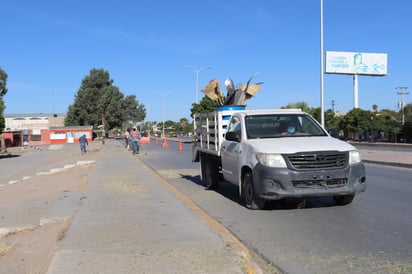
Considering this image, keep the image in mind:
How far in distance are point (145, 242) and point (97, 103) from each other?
10573 cm

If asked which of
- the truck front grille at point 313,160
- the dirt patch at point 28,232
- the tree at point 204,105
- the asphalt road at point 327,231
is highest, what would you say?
the tree at point 204,105

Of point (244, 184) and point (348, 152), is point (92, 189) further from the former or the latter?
point (348, 152)

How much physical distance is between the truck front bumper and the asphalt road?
42 cm

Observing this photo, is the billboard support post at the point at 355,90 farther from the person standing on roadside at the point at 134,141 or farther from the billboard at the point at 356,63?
the person standing on roadside at the point at 134,141

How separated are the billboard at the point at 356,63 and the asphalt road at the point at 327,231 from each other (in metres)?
53.7

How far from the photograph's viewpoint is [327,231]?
7.07 m

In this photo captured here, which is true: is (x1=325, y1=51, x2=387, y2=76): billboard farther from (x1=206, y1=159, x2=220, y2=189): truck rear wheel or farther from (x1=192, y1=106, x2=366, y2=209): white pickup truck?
(x1=192, y1=106, x2=366, y2=209): white pickup truck

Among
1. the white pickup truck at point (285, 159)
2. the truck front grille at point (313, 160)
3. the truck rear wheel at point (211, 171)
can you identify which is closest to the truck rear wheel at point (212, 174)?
the truck rear wheel at point (211, 171)

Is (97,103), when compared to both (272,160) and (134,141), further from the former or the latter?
(272,160)

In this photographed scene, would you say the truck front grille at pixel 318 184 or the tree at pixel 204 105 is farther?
the tree at pixel 204 105

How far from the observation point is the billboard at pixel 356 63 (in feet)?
206

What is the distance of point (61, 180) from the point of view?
58.9 ft

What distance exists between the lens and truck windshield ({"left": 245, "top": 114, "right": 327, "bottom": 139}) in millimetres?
9598

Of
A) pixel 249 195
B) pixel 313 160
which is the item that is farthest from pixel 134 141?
pixel 313 160
